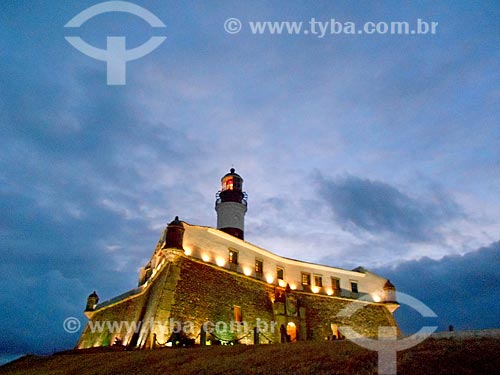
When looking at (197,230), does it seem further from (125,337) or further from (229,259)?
(125,337)

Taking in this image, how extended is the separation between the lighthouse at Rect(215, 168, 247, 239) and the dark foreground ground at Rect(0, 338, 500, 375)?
66.4ft

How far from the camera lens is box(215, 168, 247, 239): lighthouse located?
124ft

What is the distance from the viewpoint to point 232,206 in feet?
126

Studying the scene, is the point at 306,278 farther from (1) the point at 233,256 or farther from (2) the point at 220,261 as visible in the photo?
(2) the point at 220,261

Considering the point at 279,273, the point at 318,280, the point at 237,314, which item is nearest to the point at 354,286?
the point at 318,280

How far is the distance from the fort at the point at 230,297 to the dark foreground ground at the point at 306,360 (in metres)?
5.19

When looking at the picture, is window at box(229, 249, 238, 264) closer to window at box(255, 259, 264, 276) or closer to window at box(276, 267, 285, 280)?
window at box(255, 259, 264, 276)

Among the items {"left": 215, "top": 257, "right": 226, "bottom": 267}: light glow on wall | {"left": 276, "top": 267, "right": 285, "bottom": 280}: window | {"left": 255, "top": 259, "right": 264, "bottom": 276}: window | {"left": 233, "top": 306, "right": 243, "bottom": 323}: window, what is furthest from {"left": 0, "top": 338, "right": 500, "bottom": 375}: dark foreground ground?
{"left": 276, "top": 267, "right": 285, "bottom": 280}: window

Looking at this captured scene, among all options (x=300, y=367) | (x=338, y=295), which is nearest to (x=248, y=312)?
(x=338, y=295)

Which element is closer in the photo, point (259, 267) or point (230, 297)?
point (230, 297)

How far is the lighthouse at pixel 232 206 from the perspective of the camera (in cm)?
3778

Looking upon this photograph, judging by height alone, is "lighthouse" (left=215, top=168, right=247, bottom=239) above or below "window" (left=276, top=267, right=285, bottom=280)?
above

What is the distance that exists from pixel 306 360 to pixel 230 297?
59.6 ft

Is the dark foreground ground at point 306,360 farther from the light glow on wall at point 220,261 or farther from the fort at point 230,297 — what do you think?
the light glow on wall at point 220,261
